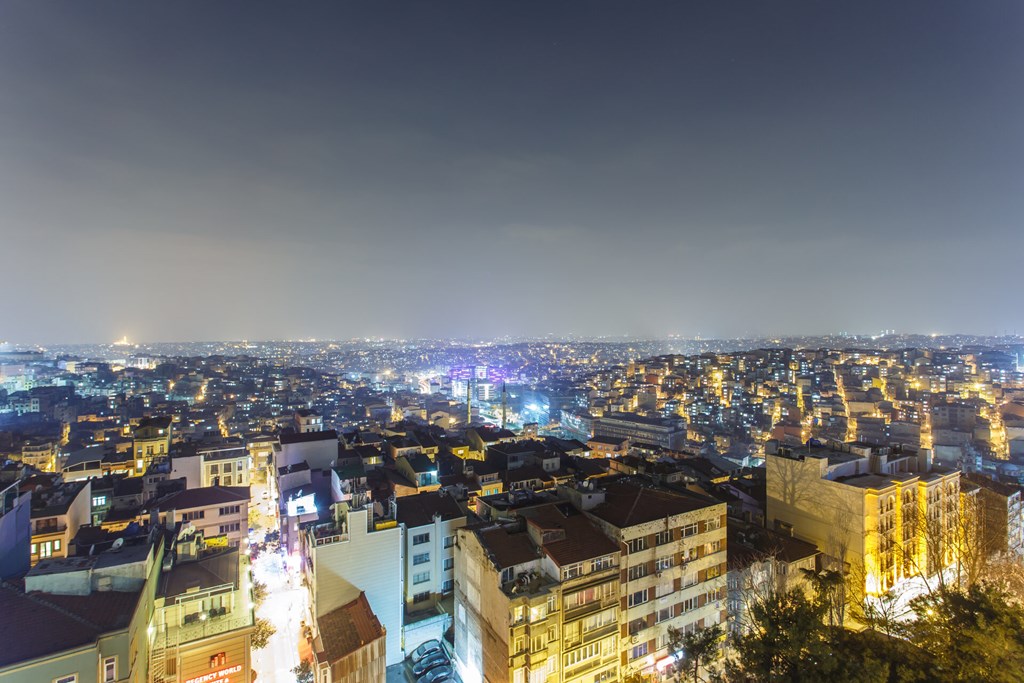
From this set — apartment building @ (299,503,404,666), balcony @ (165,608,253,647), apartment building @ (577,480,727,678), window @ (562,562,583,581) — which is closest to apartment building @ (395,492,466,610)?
apartment building @ (299,503,404,666)

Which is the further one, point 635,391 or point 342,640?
point 635,391

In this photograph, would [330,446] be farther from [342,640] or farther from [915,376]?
[915,376]

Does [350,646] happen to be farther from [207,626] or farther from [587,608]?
[587,608]

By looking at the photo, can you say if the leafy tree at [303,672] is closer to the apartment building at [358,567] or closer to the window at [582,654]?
the apartment building at [358,567]

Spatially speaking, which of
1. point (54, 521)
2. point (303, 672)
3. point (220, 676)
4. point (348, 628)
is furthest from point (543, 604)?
point (54, 521)

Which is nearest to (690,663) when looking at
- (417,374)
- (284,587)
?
(284,587)

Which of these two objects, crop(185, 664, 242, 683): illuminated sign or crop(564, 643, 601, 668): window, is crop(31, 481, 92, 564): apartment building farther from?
crop(564, 643, 601, 668): window
